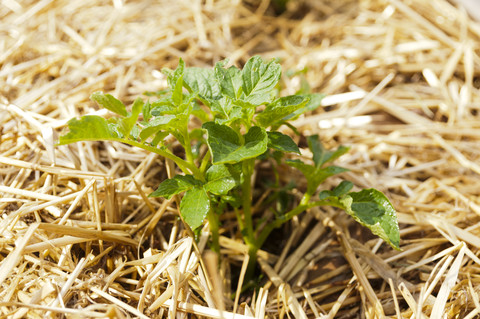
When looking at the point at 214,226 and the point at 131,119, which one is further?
the point at 214,226

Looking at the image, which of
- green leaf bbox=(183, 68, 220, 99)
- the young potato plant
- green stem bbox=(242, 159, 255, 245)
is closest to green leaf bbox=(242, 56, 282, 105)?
the young potato plant

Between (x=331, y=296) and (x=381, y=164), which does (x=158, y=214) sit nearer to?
(x=331, y=296)

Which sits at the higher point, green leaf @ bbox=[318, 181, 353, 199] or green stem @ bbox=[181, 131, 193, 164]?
green stem @ bbox=[181, 131, 193, 164]

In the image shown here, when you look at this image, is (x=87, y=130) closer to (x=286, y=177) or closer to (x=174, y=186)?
(x=174, y=186)

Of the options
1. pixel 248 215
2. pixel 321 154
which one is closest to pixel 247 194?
pixel 248 215

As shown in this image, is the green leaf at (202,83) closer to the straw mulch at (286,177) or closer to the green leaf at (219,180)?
the green leaf at (219,180)

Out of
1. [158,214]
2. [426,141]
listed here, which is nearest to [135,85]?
[158,214]

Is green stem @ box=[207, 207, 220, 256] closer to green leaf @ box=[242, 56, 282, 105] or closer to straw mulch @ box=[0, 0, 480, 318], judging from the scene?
straw mulch @ box=[0, 0, 480, 318]
